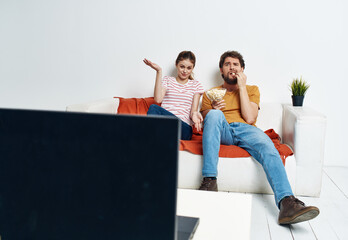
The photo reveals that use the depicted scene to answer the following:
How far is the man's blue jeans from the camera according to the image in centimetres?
189

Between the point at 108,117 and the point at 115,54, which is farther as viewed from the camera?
the point at 115,54

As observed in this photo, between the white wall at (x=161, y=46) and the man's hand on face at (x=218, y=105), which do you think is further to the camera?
the white wall at (x=161, y=46)

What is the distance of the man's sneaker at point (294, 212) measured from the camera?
5.38 feet

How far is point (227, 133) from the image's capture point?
222cm

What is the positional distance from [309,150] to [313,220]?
483mm

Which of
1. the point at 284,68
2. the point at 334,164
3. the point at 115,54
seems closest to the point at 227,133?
the point at 284,68

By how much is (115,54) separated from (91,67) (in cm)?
28

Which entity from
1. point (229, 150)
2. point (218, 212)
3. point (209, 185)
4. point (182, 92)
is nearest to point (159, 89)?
point (182, 92)

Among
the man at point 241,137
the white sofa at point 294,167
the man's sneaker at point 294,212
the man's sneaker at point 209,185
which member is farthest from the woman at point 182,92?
the man's sneaker at point 294,212

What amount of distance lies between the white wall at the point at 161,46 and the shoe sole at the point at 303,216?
1.44 m

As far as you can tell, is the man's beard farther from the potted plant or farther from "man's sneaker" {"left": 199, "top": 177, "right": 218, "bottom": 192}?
"man's sneaker" {"left": 199, "top": 177, "right": 218, "bottom": 192}

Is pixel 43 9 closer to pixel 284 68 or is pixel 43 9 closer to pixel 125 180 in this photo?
pixel 284 68

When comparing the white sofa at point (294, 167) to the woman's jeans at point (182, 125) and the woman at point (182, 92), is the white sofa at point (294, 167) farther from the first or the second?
the woman at point (182, 92)

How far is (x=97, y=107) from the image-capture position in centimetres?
244
